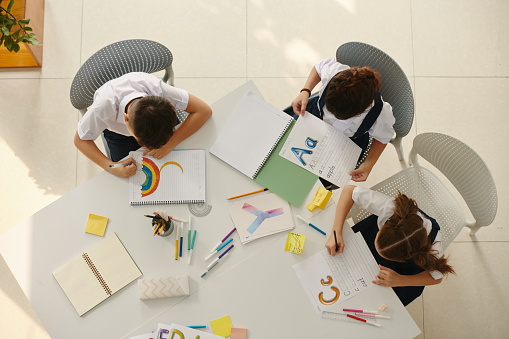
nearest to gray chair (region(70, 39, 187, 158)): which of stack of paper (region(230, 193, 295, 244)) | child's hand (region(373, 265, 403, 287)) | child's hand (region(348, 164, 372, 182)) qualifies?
stack of paper (region(230, 193, 295, 244))

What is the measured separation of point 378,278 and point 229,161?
72 centimetres

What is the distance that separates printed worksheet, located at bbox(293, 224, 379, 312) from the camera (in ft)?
4.89

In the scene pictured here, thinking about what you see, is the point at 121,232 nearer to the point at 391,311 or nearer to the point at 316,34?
the point at 391,311

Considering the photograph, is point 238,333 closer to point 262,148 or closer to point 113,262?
point 113,262

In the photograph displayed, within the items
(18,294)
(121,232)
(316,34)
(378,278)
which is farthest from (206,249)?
(316,34)

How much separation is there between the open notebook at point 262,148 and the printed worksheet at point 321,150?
3 cm

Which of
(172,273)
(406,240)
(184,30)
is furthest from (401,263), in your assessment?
(184,30)

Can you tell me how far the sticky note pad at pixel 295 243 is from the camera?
152 cm

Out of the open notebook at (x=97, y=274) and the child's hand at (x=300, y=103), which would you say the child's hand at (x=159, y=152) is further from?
the child's hand at (x=300, y=103)

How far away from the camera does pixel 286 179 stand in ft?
5.20

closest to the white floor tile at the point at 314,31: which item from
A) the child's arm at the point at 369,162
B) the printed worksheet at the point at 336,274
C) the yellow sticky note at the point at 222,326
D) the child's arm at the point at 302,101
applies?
the child's arm at the point at 302,101

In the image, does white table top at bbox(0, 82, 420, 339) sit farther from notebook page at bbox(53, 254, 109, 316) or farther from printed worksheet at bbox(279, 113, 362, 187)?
printed worksheet at bbox(279, 113, 362, 187)

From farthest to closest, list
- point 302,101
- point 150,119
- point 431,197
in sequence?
1. point 431,197
2. point 302,101
3. point 150,119

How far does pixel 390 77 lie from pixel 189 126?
0.86m
